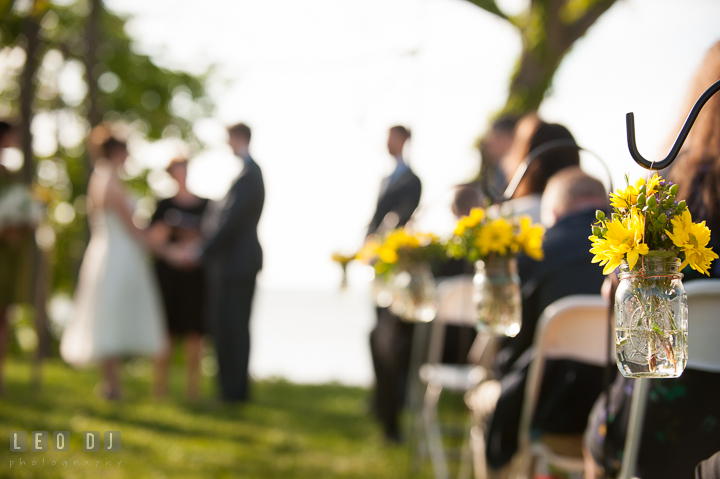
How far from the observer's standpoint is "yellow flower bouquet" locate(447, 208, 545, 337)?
5.40ft

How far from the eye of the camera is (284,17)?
794 cm

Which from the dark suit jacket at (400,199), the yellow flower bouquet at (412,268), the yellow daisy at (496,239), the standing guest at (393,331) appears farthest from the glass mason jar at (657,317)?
the dark suit jacket at (400,199)

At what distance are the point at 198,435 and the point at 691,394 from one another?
325cm

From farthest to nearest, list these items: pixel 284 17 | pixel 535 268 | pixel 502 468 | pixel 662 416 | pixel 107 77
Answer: pixel 107 77 → pixel 284 17 → pixel 535 268 → pixel 502 468 → pixel 662 416

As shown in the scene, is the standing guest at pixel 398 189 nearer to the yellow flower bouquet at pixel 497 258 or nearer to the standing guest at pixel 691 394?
the yellow flower bouquet at pixel 497 258

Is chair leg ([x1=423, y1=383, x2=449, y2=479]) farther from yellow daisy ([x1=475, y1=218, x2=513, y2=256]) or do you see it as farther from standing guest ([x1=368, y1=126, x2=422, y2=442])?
yellow daisy ([x1=475, y1=218, x2=513, y2=256])

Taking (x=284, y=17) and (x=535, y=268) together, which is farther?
(x=284, y=17)

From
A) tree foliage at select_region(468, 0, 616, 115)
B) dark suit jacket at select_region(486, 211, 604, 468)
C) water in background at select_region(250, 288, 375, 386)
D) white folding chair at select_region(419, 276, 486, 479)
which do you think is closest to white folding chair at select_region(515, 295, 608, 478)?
dark suit jacket at select_region(486, 211, 604, 468)

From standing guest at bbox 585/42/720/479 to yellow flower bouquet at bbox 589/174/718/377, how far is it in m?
0.43

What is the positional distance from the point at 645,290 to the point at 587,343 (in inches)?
39.2

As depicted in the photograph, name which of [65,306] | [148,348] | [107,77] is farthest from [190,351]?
[65,306]

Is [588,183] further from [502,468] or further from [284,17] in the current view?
[284,17]

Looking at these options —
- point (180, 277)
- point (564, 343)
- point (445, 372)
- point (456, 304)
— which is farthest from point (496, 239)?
point (180, 277)

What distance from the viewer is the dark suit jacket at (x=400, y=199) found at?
4.39m
